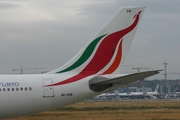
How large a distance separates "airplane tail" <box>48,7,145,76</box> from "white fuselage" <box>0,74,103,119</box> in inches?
42.4

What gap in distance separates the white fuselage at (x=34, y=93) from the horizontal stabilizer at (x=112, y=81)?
19.6 inches

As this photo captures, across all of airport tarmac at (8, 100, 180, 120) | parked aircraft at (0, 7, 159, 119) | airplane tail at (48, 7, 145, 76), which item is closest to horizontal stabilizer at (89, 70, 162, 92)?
parked aircraft at (0, 7, 159, 119)

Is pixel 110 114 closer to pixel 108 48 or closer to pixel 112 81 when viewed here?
pixel 108 48

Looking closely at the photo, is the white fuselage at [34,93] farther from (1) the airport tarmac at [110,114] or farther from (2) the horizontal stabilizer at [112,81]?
(1) the airport tarmac at [110,114]

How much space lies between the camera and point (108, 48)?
2562 cm

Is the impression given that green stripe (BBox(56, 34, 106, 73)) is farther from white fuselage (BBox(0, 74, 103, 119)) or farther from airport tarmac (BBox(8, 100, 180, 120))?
airport tarmac (BBox(8, 100, 180, 120))

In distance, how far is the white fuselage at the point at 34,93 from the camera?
23.8 meters

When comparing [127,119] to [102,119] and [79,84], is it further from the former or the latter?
[79,84]

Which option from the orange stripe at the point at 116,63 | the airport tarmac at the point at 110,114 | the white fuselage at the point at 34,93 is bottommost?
the airport tarmac at the point at 110,114

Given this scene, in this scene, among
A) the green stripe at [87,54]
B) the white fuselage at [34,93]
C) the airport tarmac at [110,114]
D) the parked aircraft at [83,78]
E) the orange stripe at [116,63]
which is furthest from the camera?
the airport tarmac at [110,114]

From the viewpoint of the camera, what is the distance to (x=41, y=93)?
949 inches

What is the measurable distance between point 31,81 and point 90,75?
11.4 feet

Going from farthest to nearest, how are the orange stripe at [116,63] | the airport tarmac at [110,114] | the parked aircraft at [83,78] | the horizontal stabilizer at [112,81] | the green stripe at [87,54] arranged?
1. the airport tarmac at [110,114]
2. the orange stripe at [116,63]
3. the green stripe at [87,54]
4. the parked aircraft at [83,78]
5. the horizontal stabilizer at [112,81]

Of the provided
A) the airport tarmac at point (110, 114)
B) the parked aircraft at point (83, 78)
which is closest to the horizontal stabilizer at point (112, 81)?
the parked aircraft at point (83, 78)
